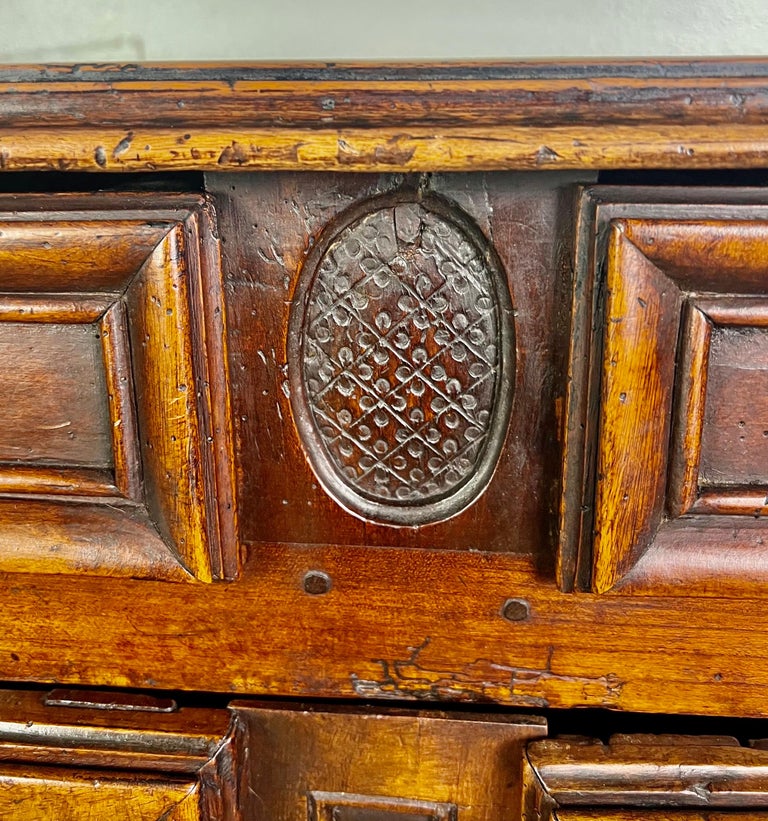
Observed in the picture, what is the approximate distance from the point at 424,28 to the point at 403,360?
44cm

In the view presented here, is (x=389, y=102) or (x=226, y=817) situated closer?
(x=389, y=102)

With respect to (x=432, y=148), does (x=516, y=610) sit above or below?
below

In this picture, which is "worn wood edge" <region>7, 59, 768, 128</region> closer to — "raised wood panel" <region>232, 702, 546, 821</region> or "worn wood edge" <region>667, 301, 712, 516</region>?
"worn wood edge" <region>667, 301, 712, 516</region>

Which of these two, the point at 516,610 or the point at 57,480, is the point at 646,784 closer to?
the point at 516,610

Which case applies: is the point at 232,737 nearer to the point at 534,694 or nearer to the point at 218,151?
the point at 534,694

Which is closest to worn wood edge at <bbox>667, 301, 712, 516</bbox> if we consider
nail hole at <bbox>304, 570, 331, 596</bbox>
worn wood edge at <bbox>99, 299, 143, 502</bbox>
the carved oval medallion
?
the carved oval medallion

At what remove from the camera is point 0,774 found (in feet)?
1.86

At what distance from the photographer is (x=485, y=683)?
564 millimetres

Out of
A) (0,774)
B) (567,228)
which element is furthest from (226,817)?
(567,228)

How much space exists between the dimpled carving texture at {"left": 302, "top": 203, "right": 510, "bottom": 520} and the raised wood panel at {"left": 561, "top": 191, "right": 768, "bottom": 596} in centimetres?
6

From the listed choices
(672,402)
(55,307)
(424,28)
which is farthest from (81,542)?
(424,28)

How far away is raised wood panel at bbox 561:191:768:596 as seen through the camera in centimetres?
45

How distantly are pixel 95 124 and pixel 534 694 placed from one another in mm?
472

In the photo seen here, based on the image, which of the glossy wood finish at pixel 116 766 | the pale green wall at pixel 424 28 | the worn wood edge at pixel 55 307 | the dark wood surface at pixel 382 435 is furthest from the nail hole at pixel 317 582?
the pale green wall at pixel 424 28
